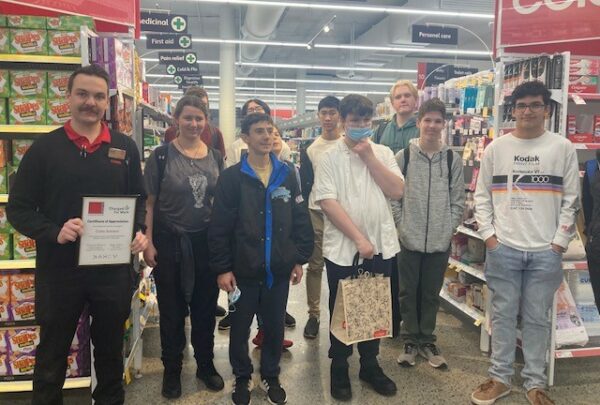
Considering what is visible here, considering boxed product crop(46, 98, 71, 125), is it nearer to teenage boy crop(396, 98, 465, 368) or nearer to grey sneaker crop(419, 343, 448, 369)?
teenage boy crop(396, 98, 465, 368)

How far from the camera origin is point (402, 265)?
337 cm

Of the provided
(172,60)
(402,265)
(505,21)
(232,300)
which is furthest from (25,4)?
(172,60)

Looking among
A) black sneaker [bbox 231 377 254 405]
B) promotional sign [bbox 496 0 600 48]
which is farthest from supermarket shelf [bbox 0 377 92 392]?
promotional sign [bbox 496 0 600 48]

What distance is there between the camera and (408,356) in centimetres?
337

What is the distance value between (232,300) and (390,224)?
1014 millimetres

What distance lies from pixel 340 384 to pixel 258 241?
1038 millimetres

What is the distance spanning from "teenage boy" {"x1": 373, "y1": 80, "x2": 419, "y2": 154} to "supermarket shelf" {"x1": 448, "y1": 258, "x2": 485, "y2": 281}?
1164mm

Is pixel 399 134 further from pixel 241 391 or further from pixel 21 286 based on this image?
pixel 21 286

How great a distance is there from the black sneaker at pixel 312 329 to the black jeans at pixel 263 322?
3.41 ft

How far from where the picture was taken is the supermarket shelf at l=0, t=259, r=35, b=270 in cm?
270

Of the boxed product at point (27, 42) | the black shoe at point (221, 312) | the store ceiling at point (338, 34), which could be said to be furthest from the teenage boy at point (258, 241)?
the store ceiling at point (338, 34)

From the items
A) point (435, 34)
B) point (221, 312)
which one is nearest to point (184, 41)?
point (435, 34)

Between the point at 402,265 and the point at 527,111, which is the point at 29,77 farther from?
the point at 527,111

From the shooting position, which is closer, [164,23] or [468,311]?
[468,311]
